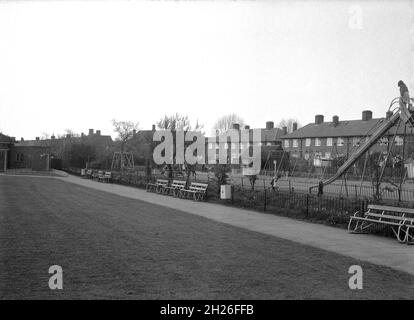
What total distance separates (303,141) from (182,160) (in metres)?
45.9

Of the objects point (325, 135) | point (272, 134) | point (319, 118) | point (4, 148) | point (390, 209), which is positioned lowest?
point (390, 209)

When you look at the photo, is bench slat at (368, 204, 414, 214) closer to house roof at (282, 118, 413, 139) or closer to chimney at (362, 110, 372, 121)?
house roof at (282, 118, 413, 139)

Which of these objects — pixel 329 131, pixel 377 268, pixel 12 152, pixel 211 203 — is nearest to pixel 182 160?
pixel 211 203

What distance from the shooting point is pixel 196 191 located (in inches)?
828

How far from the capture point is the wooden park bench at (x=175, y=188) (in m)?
23.2

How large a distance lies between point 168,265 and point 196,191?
45.4 feet

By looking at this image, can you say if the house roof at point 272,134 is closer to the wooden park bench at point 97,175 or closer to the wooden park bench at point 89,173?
the wooden park bench at point 89,173

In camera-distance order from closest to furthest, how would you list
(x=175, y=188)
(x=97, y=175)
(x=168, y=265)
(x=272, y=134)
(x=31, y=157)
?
(x=168, y=265)
(x=175, y=188)
(x=97, y=175)
(x=31, y=157)
(x=272, y=134)

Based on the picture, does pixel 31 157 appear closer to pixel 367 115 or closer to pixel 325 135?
pixel 325 135

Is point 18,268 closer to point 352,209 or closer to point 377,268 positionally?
point 377,268

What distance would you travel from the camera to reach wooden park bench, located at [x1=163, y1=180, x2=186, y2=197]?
2317 cm

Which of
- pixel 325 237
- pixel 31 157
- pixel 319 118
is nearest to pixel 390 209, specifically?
pixel 325 237

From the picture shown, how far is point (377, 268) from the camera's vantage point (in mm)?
7762

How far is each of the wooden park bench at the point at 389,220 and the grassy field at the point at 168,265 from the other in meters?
2.84
